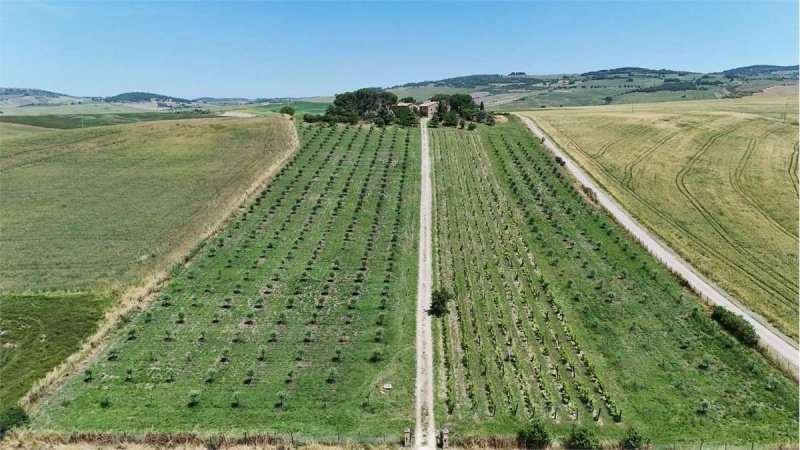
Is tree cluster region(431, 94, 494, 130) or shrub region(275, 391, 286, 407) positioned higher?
tree cluster region(431, 94, 494, 130)

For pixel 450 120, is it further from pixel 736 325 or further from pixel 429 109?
pixel 736 325

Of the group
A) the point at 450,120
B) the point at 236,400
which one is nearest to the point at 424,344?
the point at 236,400

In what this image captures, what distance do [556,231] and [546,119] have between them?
254 ft

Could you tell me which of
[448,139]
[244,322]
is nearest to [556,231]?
[244,322]

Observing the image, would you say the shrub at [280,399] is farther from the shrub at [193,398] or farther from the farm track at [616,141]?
the farm track at [616,141]

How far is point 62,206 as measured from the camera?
63125 mm

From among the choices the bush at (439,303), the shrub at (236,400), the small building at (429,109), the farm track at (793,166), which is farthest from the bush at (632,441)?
the small building at (429,109)

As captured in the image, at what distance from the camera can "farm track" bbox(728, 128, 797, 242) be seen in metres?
55.6

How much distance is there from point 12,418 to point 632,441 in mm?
34180

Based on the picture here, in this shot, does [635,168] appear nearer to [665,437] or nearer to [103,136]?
[665,437]

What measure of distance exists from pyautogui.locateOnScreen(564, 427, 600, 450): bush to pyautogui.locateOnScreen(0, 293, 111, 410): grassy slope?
3322cm

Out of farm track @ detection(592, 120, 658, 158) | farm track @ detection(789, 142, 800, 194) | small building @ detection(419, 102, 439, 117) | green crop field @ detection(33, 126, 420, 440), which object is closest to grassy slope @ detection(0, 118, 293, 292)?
green crop field @ detection(33, 126, 420, 440)

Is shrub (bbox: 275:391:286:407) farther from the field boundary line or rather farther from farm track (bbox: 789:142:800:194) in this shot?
farm track (bbox: 789:142:800:194)

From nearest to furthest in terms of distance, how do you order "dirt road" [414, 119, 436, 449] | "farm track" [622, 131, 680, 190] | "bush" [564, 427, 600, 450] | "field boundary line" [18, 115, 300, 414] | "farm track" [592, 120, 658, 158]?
"bush" [564, 427, 600, 450] < "dirt road" [414, 119, 436, 449] < "field boundary line" [18, 115, 300, 414] < "farm track" [622, 131, 680, 190] < "farm track" [592, 120, 658, 158]
